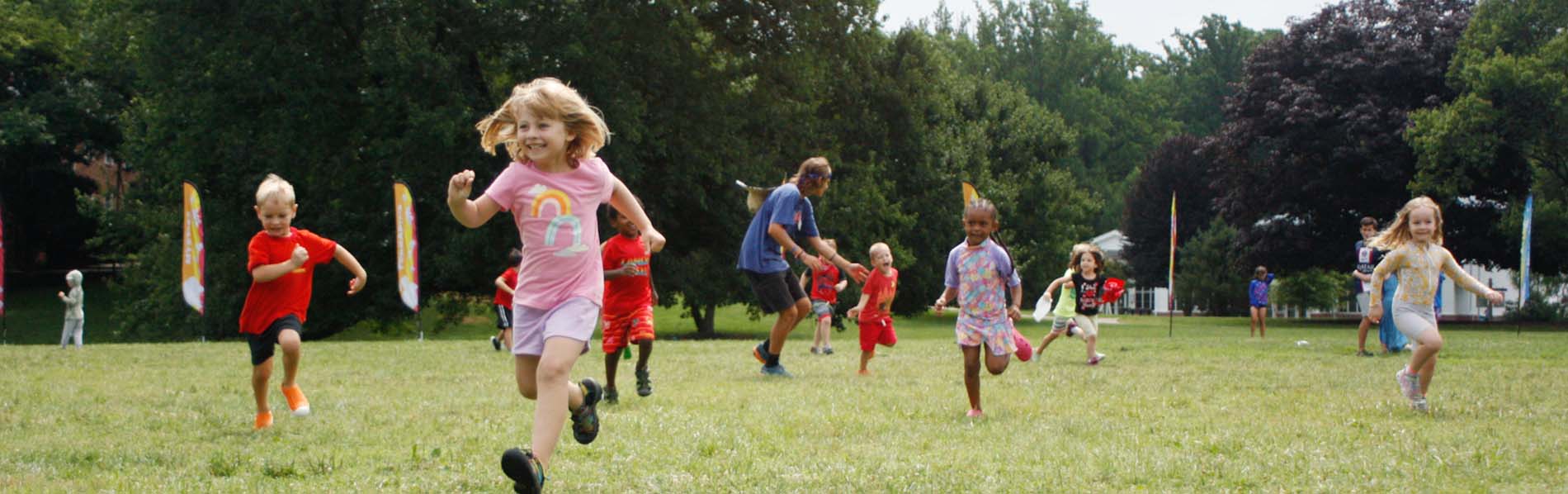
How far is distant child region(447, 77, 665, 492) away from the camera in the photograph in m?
5.68

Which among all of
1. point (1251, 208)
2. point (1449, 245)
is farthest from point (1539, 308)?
point (1251, 208)

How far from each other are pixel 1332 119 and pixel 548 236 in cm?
4041

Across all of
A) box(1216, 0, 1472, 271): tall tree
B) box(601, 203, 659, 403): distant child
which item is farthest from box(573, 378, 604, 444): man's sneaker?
box(1216, 0, 1472, 271): tall tree

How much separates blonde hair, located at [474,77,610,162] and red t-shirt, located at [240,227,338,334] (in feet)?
9.89

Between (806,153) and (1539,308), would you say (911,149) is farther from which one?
(1539,308)

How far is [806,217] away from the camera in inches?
458

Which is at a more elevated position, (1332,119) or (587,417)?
(1332,119)

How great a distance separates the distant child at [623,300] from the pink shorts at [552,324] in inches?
158

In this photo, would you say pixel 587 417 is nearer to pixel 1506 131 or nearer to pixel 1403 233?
pixel 1403 233

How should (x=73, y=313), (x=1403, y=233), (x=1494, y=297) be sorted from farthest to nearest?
(x=73, y=313) < (x=1403, y=233) < (x=1494, y=297)

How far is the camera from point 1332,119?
41812 millimetres

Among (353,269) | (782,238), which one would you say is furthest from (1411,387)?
(353,269)

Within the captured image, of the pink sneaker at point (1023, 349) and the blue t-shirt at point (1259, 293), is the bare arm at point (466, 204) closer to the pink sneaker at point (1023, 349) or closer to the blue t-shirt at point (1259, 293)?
the pink sneaker at point (1023, 349)

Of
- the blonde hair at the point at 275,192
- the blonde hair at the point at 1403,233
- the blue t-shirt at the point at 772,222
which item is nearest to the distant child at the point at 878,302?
the blue t-shirt at the point at 772,222
